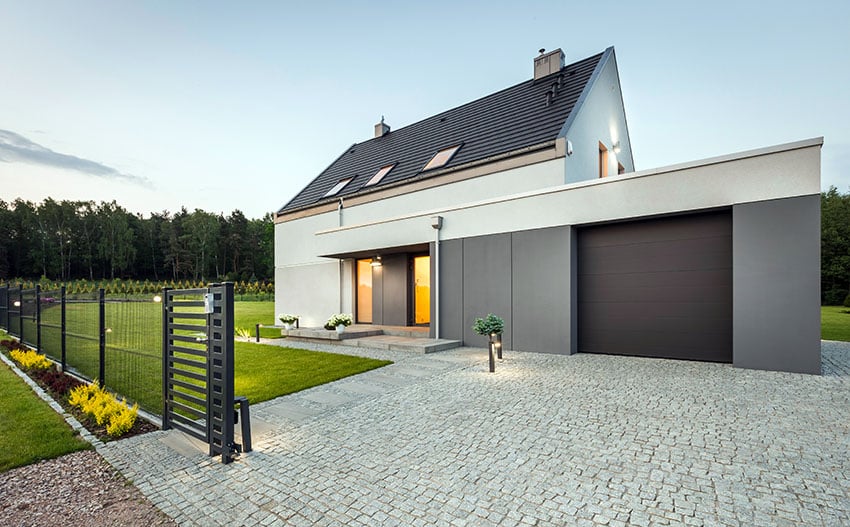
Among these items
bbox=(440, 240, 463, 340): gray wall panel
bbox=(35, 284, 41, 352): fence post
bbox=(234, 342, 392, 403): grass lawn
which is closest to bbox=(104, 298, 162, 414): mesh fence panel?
bbox=(234, 342, 392, 403): grass lawn

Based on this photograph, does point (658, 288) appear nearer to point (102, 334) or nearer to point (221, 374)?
point (221, 374)

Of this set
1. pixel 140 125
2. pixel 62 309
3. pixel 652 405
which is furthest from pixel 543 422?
pixel 140 125

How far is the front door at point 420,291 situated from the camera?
39.8 ft

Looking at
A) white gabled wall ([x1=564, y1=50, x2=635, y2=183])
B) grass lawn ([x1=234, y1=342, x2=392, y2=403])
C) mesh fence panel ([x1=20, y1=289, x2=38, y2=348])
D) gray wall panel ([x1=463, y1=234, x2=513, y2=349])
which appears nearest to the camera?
grass lawn ([x1=234, y1=342, x2=392, y2=403])

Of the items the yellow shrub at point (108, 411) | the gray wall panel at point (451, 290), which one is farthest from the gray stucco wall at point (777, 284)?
the yellow shrub at point (108, 411)

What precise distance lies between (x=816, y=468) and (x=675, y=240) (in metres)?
5.33

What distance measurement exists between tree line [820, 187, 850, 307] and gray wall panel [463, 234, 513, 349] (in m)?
34.2

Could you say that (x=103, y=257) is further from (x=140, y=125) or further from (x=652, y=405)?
(x=652, y=405)

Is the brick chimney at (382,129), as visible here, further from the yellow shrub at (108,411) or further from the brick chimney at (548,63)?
the yellow shrub at (108,411)

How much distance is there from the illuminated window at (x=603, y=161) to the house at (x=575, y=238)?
64 mm

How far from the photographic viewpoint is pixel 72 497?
2709mm

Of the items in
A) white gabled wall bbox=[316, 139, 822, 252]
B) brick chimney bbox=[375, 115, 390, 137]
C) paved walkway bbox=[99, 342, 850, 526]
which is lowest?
paved walkway bbox=[99, 342, 850, 526]

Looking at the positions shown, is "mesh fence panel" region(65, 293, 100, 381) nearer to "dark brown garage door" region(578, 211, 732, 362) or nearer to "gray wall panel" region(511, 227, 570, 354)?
"gray wall panel" region(511, 227, 570, 354)

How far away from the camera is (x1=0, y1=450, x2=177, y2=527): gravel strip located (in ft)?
7.96
